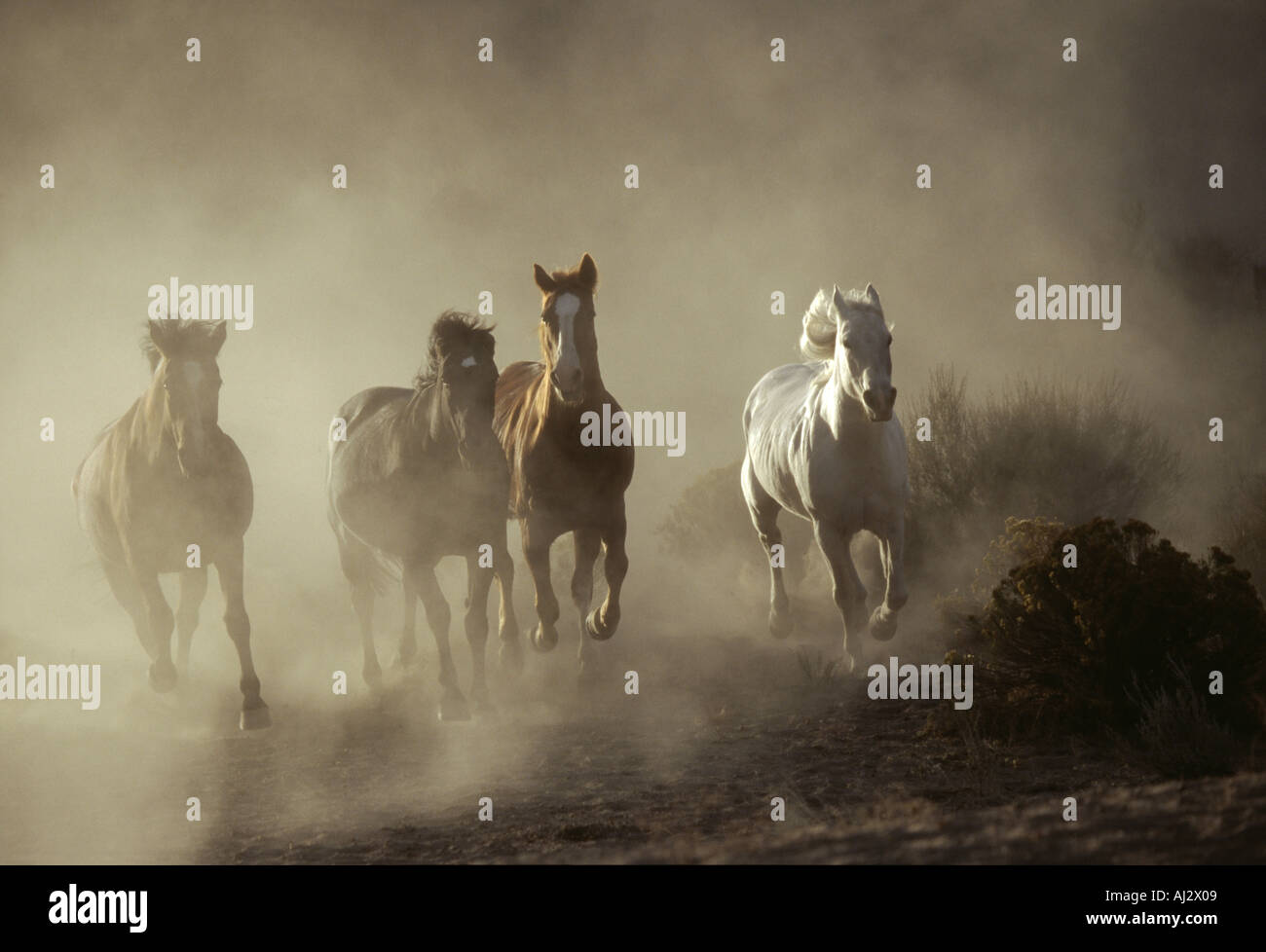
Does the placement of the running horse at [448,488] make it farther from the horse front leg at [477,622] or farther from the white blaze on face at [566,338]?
the white blaze on face at [566,338]

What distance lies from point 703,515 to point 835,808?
35.1 ft

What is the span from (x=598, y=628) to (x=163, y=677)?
2.98 metres

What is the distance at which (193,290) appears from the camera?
9.70 meters

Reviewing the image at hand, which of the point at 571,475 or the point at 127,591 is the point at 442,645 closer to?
the point at 571,475

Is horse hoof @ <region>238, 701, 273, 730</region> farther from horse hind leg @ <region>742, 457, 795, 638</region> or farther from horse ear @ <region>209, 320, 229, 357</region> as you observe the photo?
horse hind leg @ <region>742, 457, 795, 638</region>

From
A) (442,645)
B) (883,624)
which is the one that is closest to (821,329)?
(883,624)

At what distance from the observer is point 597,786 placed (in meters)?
6.88

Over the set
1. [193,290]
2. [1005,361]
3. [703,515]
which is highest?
[1005,361]

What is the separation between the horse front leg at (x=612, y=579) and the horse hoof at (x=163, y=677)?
2884 millimetres

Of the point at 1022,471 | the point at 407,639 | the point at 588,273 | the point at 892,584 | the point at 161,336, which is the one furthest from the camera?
the point at 1022,471

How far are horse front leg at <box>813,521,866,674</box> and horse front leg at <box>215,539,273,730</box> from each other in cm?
404

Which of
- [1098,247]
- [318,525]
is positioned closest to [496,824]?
[318,525]

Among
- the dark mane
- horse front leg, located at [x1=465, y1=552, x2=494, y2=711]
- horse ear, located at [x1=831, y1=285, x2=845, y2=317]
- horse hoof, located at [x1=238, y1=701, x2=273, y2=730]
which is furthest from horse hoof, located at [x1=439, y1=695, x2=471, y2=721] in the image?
horse ear, located at [x1=831, y1=285, x2=845, y2=317]

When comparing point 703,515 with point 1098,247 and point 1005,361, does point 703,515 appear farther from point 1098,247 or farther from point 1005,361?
point 1098,247
